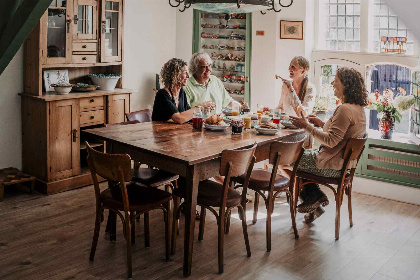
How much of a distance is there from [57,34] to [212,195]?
275 centimetres

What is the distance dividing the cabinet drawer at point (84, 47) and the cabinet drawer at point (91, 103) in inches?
21.3

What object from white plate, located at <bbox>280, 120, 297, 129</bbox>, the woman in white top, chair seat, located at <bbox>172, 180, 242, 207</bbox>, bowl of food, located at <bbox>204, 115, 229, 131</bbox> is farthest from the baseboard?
chair seat, located at <bbox>172, 180, 242, 207</bbox>

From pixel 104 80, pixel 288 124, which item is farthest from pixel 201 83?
pixel 104 80

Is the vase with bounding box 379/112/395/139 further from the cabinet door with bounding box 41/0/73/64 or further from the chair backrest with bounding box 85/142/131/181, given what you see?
the cabinet door with bounding box 41/0/73/64

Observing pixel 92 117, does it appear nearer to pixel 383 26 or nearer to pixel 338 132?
pixel 338 132

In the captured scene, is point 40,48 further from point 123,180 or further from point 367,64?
point 367,64

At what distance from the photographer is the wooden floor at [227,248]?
11.5 ft

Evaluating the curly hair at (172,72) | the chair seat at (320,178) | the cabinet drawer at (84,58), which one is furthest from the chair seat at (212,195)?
the cabinet drawer at (84,58)

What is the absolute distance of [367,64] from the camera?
5.85 metres

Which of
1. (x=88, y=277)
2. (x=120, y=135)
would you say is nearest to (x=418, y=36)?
(x=88, y=277)

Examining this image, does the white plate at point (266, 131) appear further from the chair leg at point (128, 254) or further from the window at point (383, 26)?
the window at point (383, 26)

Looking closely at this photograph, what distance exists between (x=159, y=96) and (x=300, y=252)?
1885 mm

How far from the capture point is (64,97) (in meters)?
5.14

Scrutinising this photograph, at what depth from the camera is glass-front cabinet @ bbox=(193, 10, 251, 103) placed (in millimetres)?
6555
